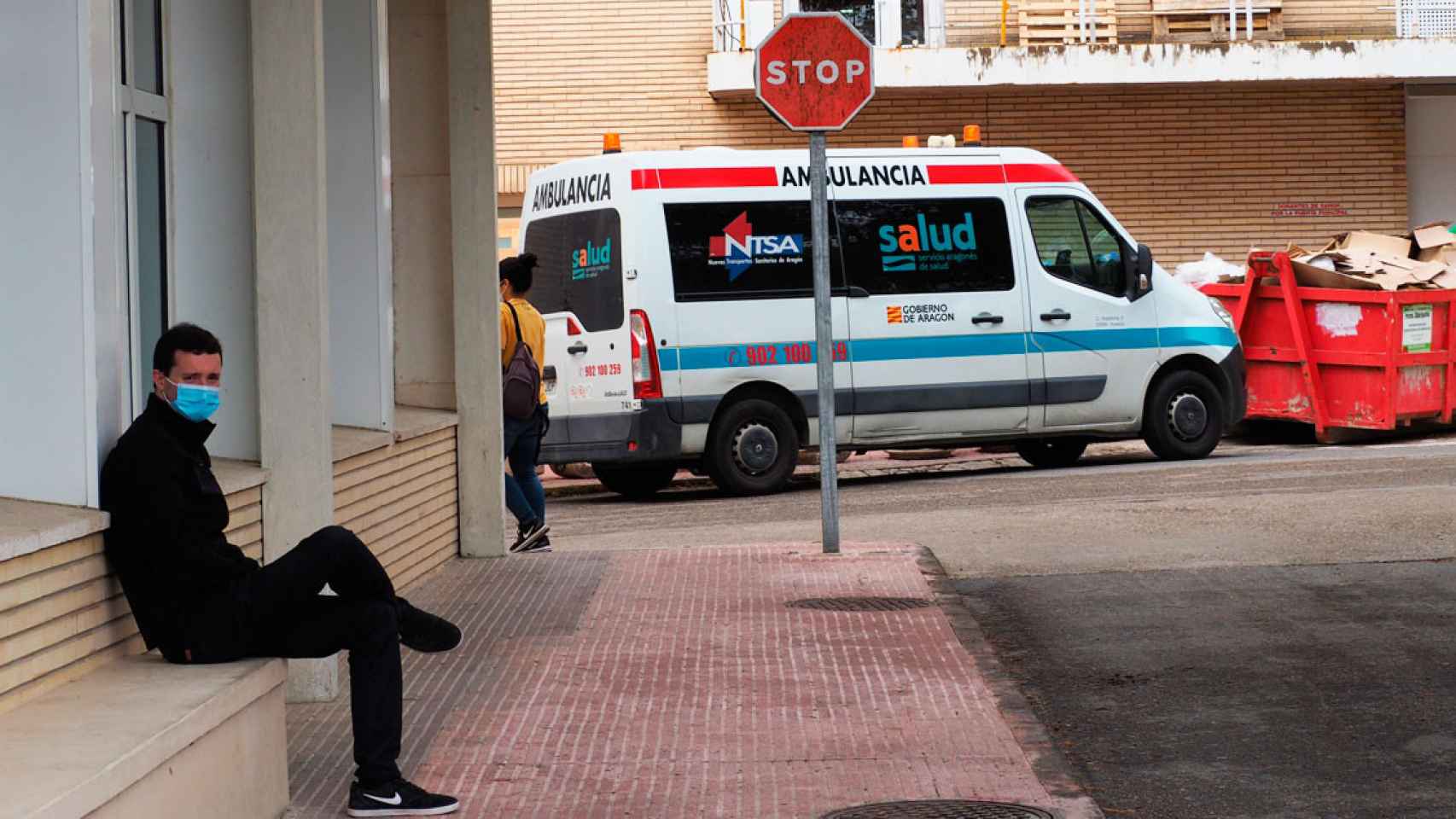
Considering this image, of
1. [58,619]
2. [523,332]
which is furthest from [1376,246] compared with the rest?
[58,619]

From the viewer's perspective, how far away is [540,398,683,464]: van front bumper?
1516 centimetres

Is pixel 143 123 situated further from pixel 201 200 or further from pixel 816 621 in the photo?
pixel 816 621

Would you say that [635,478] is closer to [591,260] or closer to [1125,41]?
[591,260]

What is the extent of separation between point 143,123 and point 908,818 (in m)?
3.56

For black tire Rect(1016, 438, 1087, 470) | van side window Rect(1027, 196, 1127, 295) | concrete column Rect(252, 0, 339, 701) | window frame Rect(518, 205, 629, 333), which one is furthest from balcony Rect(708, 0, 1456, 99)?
concrete column Rect(252, 0, 339, 701)

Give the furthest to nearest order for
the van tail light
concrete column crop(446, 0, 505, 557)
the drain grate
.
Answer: the van tail light < concrete column crop(446, 0, 505, 557) < the drain grate

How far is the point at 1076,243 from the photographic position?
653 inches

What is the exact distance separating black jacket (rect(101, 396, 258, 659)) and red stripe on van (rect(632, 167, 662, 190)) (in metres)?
10.1

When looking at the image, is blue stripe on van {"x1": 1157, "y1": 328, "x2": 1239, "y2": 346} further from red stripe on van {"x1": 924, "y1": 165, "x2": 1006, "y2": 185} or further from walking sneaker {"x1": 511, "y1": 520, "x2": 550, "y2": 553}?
walking sneaker {"x1": 511, "y1": 520, "x2": 550, "y2": 553}

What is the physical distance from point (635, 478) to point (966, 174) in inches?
148

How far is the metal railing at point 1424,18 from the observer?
24.7m

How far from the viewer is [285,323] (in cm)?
690

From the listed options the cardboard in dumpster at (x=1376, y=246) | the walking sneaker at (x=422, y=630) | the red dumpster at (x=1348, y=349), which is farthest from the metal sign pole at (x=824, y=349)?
the cardboard in dumpster at (x=1376, y=246)

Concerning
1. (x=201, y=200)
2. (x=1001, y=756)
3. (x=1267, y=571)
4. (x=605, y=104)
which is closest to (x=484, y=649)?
(x=201, y=200)
